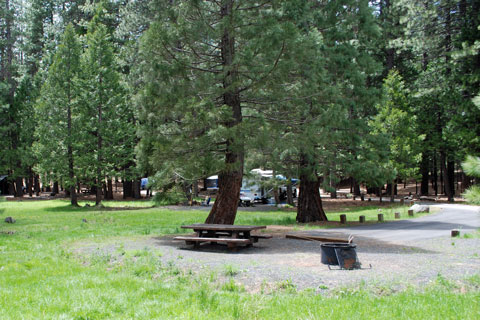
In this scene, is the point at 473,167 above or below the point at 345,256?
above

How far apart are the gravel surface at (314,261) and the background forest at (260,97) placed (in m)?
2.56

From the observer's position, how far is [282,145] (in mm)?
11625

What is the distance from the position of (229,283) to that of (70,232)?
876 cm

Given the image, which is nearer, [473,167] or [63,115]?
[473,167]

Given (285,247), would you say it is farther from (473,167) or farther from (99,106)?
(99,106)

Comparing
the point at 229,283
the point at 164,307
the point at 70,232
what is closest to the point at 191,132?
the point at 70,232

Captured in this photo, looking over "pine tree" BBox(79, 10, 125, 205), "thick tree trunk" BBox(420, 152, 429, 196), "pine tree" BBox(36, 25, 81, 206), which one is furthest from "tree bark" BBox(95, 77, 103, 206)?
"thick tree trunk" BBox(420, 152, 429, 196)

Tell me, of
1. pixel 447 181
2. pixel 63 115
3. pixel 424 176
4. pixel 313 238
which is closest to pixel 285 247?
pixel 313 238

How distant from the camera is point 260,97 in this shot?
12.5 meters

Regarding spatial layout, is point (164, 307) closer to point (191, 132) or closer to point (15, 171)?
point (191, 132)

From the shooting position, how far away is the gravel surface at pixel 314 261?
6.20 metres

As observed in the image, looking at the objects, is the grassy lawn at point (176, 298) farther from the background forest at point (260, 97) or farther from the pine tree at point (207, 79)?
the background forest at point (260, 97)

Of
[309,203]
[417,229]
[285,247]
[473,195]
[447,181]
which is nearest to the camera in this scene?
[473,195]

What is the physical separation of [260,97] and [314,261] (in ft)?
19.1
